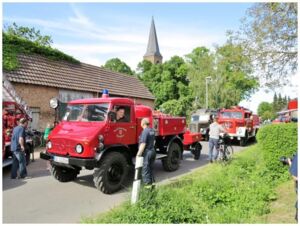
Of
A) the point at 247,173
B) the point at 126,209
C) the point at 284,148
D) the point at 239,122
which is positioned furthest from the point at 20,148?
the point at 239,122

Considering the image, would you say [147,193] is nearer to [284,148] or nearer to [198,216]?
[198,216]

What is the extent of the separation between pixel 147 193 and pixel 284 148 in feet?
15.7

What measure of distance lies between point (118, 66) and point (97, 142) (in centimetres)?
5296

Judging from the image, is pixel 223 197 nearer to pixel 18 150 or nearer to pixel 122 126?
pixel 122 126

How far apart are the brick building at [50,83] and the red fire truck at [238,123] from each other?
8759mm

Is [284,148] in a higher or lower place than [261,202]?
higher

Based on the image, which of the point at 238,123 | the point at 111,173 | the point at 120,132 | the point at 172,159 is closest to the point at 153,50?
the point at 238,123

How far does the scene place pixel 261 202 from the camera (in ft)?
19.4

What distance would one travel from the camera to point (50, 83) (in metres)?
17.9

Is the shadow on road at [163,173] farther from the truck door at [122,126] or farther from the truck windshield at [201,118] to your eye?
the truck windshield at [201,118]

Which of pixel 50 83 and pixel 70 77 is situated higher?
pixel 70 77

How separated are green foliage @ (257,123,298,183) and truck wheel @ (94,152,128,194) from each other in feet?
13.8

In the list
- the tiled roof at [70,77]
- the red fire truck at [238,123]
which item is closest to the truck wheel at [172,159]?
the red fire truck at [238,123]

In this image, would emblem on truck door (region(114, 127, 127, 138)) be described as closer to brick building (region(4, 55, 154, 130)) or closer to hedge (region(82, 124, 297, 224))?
hedge (region(82, 124, 297, 224))
